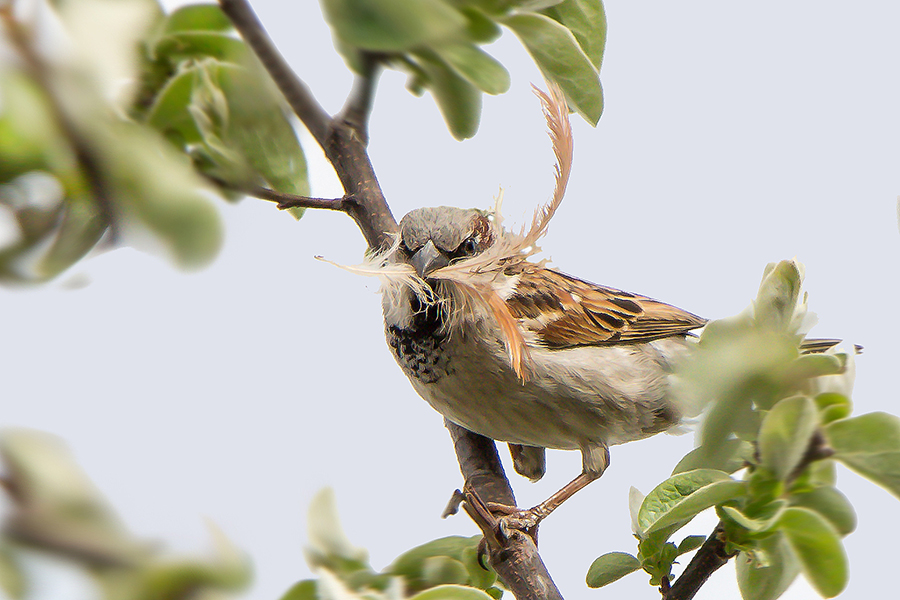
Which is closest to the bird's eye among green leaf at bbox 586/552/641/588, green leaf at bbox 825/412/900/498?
green leaf at bbox 586/552/641/588

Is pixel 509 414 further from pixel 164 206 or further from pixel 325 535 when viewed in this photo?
pixel 164 206

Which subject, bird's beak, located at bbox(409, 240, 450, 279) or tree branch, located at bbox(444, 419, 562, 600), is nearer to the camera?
tree branch, located at bbox(444, 419, 562, 600)

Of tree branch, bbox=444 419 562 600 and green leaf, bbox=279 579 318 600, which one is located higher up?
tree branch, bbox=444 419 562 600

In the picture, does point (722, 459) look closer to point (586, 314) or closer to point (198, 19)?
point (198, 19)

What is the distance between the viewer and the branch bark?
39 centimetres

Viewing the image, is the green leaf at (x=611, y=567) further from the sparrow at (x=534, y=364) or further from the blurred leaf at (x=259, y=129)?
the blurred leaf at (x=259, y=129)

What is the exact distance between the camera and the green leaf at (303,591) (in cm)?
49

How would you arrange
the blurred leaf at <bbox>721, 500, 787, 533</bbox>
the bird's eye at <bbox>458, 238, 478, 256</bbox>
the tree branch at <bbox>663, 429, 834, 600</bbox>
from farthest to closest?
the bird's eye at <bbox>458, 238, 478, 256</bbox>
the tree branch at <bbox>663, 429, 834, 600</bbox>
the blurred leaf at <bbox>721, 500, 787, 533</bbox>

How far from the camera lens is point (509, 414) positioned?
4.24 feet

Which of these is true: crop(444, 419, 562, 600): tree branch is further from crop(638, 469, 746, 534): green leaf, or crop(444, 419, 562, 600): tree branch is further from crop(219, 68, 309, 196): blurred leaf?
crop(219, 68, 309, 196): blurred leaf

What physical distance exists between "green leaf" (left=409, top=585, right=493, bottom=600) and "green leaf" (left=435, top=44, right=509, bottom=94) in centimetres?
30

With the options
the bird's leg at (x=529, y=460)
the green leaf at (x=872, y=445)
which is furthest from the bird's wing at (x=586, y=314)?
the green leaf at (x=872, y=445)

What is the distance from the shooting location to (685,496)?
60 centimetres

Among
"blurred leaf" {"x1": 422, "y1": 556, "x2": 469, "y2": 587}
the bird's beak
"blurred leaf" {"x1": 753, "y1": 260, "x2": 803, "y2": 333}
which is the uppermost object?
the bird's beak
